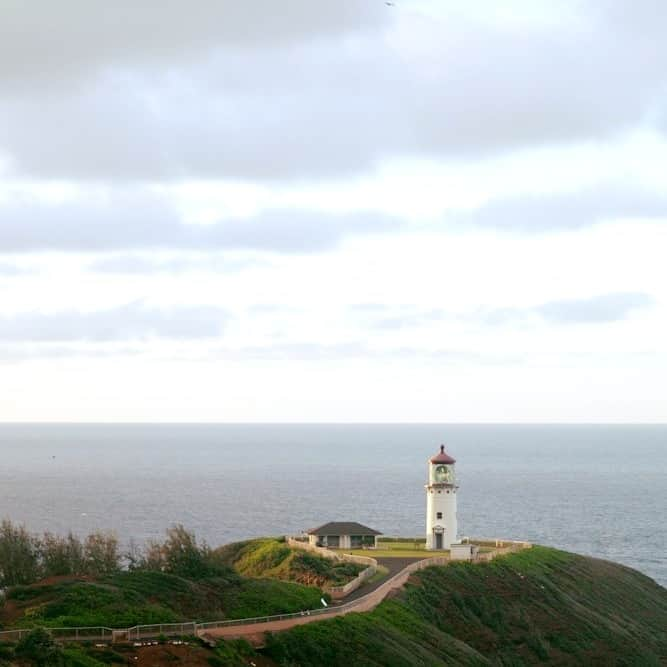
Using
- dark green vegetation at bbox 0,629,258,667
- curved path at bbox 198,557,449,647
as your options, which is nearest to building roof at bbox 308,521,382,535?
curved path at bbox 198,557,449,647

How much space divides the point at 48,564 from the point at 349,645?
15.3 meters

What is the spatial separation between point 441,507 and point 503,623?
18.6 meters

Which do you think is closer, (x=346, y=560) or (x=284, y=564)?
(x=284, y=564)

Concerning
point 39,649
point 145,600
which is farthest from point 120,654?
point 145,600

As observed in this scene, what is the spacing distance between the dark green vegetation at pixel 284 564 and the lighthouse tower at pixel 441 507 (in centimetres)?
1012

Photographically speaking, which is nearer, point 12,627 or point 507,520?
point 12,627

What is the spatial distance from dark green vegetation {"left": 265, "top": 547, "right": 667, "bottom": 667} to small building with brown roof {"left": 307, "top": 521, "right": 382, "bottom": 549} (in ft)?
32.2

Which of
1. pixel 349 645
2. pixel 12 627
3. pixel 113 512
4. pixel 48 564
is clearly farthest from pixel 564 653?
pixel 113 512

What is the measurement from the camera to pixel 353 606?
61.2 meters

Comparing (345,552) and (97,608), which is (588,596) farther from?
(97,608)

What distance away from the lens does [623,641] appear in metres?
72.6

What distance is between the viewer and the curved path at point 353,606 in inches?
2020

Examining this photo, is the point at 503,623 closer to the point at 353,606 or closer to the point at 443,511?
the point at 353,606

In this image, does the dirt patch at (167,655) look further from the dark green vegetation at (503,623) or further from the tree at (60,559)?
the tree at (60,559)
